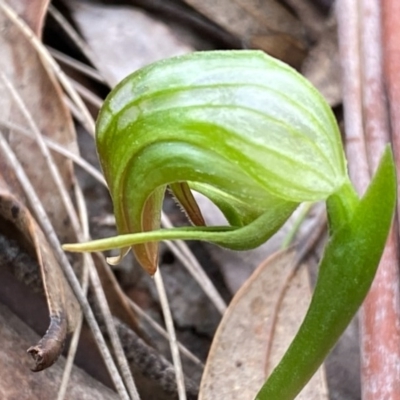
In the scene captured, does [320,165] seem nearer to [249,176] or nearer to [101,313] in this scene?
[249,176]

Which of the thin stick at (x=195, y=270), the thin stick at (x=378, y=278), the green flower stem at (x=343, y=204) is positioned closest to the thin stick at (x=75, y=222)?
the thin stick at (x=195, y=270)

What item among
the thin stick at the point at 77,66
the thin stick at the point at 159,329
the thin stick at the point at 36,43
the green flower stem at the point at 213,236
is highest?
the thin stick at the point at 36,43

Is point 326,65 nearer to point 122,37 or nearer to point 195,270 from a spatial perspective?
point 122,37

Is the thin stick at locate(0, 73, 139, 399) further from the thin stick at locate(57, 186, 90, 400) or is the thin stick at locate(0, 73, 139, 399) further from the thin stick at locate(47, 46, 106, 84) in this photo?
the thin stick at locate(47, 46, 106, 84)

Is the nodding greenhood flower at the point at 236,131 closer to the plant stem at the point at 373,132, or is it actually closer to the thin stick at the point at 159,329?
the plant stem at the point at 373,132

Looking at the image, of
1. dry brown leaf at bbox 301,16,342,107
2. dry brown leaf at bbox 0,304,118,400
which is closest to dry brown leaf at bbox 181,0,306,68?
dry brown leaf at bbox 301,16,342,107
